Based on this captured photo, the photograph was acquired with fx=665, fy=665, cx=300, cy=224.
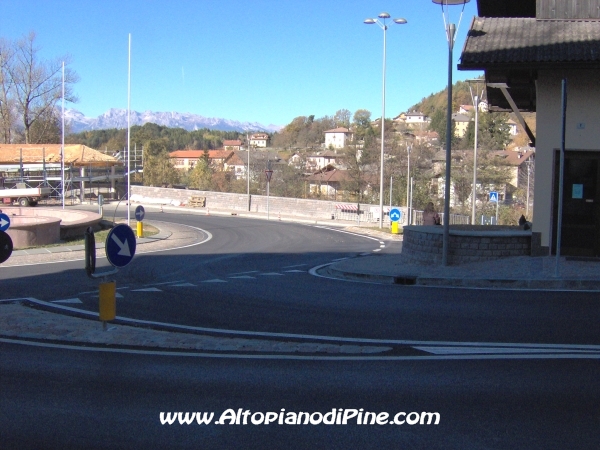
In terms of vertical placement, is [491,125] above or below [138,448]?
above

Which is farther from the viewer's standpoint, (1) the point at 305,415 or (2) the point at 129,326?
(2) the point at 129,326

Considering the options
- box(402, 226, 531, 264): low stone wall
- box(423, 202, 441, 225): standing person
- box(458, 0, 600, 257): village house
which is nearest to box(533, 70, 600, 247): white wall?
box(458, 0, 600, 257): village house

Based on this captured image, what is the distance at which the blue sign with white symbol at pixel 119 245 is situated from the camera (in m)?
9.05

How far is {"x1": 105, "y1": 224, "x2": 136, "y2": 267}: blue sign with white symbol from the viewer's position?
905cm

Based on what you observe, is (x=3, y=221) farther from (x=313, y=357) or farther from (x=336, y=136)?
(x=336, y=136)

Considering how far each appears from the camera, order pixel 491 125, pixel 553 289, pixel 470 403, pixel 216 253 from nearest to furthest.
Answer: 1. pixel 470 403
2. pixel 553 289
3. pixel 216 253
4. pixel 491 125

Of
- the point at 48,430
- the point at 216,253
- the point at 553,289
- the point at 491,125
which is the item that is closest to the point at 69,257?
the point at 216,253

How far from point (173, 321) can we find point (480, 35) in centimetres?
1130

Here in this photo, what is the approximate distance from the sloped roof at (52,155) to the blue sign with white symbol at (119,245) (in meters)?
53.0

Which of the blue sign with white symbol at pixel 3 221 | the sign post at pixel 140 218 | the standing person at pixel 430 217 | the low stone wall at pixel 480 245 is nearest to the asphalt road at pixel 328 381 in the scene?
the low stone wall at pixel 480 245

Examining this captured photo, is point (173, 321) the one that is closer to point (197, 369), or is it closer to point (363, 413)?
point (197, 369)

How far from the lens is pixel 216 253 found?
25172mm

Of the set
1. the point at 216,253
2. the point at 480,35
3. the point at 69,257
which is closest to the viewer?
the point at 480,35

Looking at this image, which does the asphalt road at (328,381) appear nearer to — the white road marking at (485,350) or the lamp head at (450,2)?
the white road marking at (485,350)
